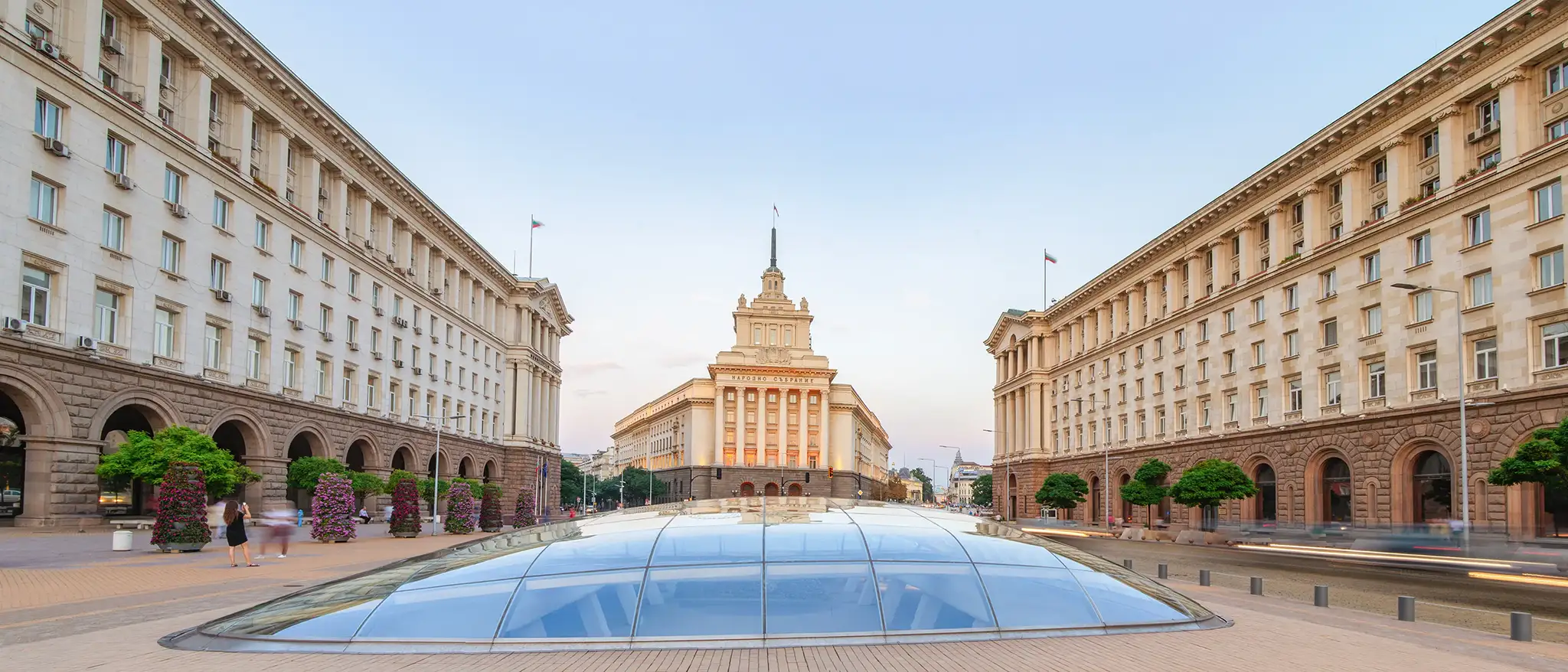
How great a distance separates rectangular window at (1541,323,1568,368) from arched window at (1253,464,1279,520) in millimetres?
19371

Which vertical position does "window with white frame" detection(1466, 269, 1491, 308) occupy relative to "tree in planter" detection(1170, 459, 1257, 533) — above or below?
above

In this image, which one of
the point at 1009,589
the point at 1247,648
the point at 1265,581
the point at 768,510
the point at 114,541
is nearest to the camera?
the point at 1247,648

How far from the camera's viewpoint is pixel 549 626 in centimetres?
1198

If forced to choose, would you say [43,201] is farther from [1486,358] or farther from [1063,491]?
[1063,491]

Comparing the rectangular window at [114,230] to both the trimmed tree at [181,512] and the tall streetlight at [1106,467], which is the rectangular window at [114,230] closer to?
the trimmed tree at [181,512]

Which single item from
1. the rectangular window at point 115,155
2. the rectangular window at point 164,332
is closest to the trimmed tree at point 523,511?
the rectangular window at point 164,332

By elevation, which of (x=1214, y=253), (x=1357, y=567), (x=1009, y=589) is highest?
(x=1214, y=253)

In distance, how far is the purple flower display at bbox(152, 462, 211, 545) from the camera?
28.8 metres

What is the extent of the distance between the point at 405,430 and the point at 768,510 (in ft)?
171

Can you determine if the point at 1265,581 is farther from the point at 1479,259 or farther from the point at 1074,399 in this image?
the point at 1074,399

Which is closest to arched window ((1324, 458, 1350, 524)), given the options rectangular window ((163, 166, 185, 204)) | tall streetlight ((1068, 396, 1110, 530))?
tall streetlight ((1068, 396, 1110, 530))

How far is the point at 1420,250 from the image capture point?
41750 millimetres

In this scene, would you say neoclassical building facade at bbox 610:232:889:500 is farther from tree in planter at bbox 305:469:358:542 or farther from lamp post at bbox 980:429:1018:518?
tree in planter at bbox 305:469:358:542

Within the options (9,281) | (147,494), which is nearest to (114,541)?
(9,281)
